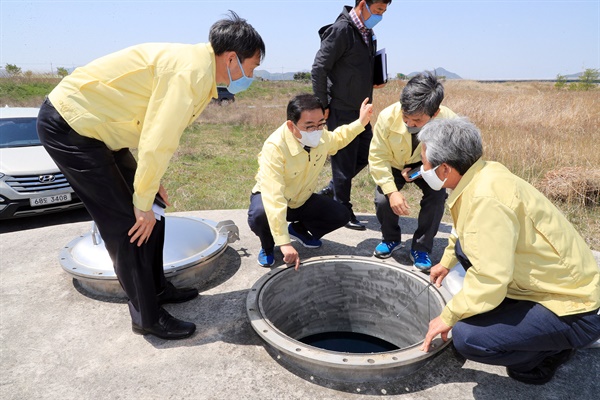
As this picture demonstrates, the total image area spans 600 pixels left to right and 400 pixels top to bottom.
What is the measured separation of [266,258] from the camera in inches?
124

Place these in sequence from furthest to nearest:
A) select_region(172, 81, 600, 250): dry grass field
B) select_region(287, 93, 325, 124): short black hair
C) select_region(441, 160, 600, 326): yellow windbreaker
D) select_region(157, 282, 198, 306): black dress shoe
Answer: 1. select_region(172, 81, 600, 250): dry grass field
2. select_region(287, 93, 325, 124): short black hair
3. select_region(157, 282, 198, 306): black dress shoe
4. select_region(441, 160, 600, 326): yellow windbreaker

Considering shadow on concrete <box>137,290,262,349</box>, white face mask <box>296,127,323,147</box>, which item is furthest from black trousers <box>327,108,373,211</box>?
shadow on concrete <box>137,290,262,349</box>

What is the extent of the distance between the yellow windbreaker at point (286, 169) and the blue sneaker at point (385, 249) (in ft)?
→ 2.16

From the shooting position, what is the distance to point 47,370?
2.10 metres

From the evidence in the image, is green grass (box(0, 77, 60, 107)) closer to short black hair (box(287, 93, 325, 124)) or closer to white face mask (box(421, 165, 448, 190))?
short black hair (box(287, 93, 325, 124))

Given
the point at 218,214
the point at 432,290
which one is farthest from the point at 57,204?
the point at 432,290

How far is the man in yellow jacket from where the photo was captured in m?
2.81

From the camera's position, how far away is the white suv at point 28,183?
5.20 meters

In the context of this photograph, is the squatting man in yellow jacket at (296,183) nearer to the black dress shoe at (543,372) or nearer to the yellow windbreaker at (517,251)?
the yellow windbreaker at (517,251)

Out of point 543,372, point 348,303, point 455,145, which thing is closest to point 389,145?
point 348,303

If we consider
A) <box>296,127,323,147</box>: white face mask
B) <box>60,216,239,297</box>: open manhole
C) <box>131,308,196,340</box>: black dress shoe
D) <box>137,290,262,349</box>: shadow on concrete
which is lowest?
<box>137,290,262,349</box>: shadow on concrete

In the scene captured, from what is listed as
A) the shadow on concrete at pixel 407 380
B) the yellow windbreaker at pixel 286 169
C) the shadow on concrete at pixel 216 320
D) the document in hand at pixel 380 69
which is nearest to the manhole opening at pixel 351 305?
the shadow on concrete at pixel 216 320

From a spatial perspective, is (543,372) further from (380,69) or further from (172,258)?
(380,69)

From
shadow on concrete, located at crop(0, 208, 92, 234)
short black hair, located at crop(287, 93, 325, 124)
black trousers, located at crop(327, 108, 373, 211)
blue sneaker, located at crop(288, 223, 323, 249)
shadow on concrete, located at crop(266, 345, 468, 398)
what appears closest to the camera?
shadow on concrete, located at crop(266, 345, 468, 398)
